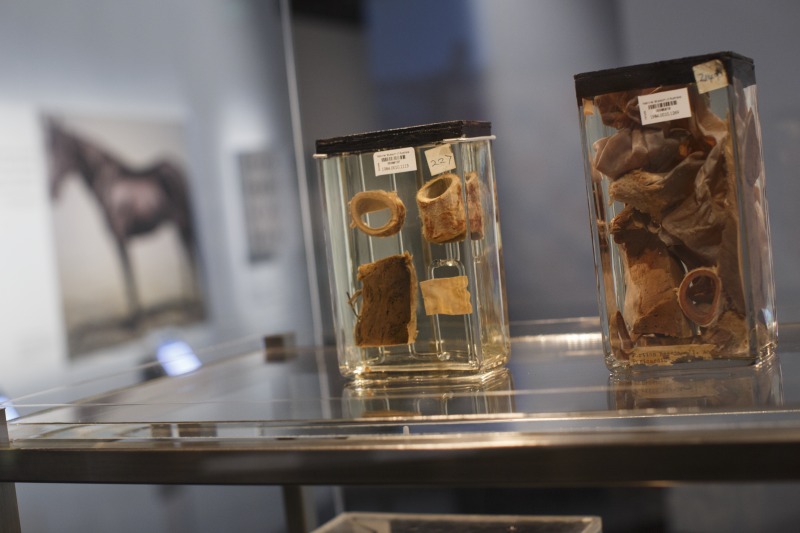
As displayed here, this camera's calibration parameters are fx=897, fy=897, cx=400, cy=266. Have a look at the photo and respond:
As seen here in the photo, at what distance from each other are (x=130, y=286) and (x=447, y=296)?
52 centimetres

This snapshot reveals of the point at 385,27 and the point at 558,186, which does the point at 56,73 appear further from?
the point at 558,186

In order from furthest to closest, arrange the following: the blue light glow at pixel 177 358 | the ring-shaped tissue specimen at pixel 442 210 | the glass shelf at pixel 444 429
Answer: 1. the blue light glow at pixel 177 358
2. the ring-shaped tissue specimen at pixel 442 210
3. the glass shelf at pixel 444 429

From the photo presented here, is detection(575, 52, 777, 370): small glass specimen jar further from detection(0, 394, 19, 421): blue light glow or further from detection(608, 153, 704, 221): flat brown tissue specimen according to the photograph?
detection(0, 394, 19, 421): blue light glow

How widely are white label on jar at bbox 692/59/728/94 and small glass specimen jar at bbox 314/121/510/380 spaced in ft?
0.74

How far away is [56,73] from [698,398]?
2.81ft

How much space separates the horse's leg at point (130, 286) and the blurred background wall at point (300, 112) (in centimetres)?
4

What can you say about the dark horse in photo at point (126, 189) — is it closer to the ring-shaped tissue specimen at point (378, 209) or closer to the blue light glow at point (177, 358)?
the blue light glow at point (177, 358)

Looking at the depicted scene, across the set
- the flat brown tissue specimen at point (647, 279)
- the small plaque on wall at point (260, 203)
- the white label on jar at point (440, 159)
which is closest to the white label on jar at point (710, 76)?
the flat brown tissue specimen at point (647, 279)

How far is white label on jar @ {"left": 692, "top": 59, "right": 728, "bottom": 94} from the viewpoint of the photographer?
795 millimetres

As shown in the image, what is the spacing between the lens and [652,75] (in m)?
0.80

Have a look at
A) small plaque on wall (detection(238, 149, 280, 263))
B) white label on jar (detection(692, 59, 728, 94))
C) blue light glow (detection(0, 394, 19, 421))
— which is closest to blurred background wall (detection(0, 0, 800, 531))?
small plaque on wall (detection(238, 149, 280, 263))

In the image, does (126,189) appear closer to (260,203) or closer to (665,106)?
(260,203)

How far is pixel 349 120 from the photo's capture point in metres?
1.56

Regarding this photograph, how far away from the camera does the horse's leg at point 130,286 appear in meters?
1.20
